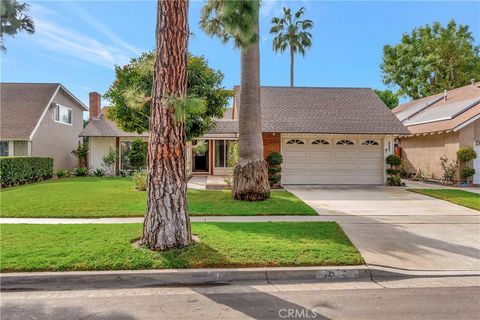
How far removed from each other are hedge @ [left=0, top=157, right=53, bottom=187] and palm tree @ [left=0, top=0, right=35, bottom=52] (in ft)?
30.4

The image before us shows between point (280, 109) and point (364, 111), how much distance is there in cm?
464

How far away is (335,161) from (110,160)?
45.2ft

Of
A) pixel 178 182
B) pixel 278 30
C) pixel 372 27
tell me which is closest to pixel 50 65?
pixel 178 182

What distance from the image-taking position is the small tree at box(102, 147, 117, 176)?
2158cm

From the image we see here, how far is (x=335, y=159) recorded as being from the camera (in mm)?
17469

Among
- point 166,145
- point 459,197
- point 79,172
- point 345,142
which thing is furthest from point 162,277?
point 79,172

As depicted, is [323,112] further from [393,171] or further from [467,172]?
[467,172]

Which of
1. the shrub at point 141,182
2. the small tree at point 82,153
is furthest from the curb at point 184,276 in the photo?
the small tree at point 82,153

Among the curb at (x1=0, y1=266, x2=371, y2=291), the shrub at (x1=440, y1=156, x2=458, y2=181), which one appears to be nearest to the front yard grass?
the curb at (x1=0, y1=266, x2=371, y2=291)

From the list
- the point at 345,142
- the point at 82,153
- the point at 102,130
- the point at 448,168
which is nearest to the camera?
the point at 345,142

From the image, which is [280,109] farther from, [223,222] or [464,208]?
[223,222]

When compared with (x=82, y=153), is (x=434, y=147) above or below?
above

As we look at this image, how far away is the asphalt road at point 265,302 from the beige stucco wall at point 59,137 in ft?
57.9

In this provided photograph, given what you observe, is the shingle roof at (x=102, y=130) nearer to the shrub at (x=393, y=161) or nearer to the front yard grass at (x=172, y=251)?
the shrub at (x=393, y=161)
